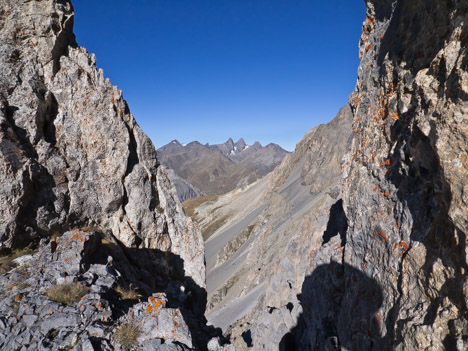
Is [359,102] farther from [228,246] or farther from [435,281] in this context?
[228,246]

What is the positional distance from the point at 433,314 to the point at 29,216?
1607 centimetres

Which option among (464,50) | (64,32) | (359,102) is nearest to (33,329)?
(464,50)

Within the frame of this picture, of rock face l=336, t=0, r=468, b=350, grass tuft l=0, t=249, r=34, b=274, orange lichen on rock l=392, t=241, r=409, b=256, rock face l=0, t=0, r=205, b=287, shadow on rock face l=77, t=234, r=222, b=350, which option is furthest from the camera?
rock face l=0, t=0, r=205, b=287

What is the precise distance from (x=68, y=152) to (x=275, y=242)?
139 feet

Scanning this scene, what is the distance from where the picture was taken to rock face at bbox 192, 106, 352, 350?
18.7 meters

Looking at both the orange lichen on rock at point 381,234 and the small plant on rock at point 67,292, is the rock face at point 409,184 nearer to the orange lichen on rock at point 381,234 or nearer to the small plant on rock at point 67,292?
the orange lichen on rock at point 381,234

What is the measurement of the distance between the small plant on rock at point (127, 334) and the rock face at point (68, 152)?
696 centimetres

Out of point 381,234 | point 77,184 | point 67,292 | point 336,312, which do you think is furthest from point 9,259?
point 381,234

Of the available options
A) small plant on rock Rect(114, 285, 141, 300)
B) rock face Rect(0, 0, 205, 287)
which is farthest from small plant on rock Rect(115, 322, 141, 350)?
rock face Rect(0, 0, 205, 287)

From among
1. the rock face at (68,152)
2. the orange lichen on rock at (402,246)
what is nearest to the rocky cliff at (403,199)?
the orange lichen on rock at (402,246)

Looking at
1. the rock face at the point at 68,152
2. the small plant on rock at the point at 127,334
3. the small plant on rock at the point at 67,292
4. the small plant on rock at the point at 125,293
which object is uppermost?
the rock face at the point at 68,152

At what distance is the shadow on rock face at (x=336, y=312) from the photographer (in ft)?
28.3

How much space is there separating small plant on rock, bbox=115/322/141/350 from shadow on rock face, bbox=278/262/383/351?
7.49 m

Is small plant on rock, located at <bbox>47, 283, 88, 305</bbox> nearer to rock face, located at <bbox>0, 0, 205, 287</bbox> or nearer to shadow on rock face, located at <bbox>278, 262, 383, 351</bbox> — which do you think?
rock face, located at <bbox>0, 0, 205, 287</bbox>
